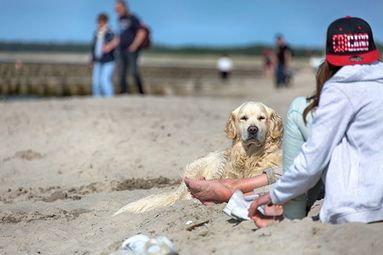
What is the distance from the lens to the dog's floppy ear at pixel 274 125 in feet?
21.3

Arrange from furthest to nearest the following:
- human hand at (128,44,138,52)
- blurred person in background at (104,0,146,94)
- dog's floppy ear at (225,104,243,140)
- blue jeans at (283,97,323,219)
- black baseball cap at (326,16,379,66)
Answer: human hand at (128,44,138,52) < blurred person in background at (104,0,146,94) < dog's floppy ear at (225,104,243,140) < blue jeans at (283,97,323,219) < black baseball cap at (326,16,379,66)

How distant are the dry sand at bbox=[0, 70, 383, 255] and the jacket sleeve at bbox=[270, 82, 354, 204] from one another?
39 centimetres

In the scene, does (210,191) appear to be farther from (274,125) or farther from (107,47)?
(107,47)

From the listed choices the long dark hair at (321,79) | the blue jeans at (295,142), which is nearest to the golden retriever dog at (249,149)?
the blue jeans at (295,142)

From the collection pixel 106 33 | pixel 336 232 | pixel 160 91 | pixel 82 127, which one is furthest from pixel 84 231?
pixel 160 91

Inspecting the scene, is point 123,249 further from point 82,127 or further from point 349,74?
point 82,127

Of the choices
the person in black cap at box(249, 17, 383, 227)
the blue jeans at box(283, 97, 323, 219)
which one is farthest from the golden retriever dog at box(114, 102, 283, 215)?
the person in black cap at box(249, 17, 383, 227)

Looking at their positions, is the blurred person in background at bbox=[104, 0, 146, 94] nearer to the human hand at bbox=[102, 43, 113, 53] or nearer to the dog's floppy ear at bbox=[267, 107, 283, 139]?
the human hand at bbox=[102, 43, 113, 53]

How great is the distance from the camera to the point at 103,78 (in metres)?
16.0

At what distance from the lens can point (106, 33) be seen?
1550 cm

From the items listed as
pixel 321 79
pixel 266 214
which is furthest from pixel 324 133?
pixel 266 214

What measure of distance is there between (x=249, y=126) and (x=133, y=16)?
34.7 ft

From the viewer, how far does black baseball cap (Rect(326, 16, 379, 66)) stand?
168 inches

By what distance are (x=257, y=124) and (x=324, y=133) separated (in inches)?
92.7
